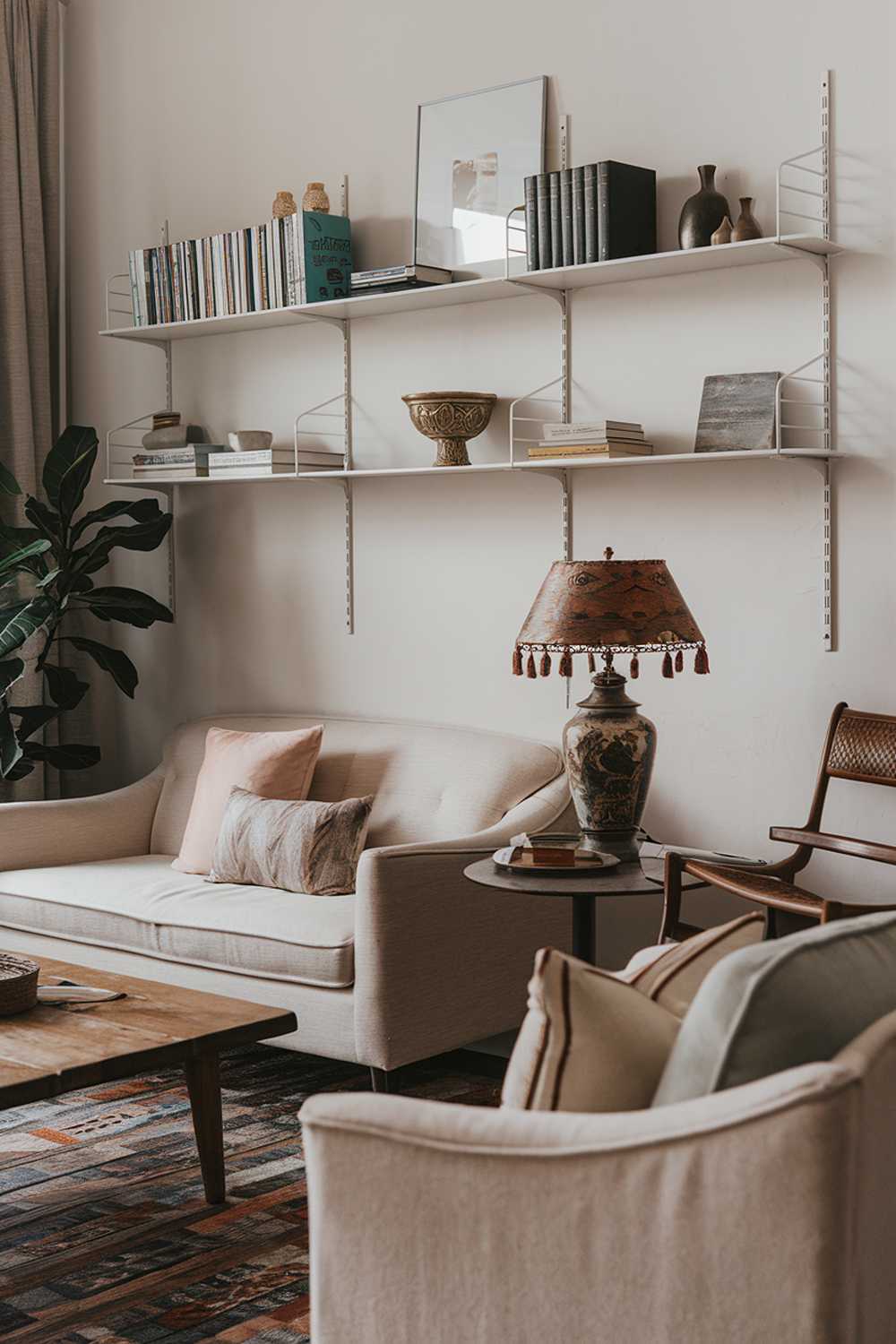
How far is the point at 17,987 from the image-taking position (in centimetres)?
281

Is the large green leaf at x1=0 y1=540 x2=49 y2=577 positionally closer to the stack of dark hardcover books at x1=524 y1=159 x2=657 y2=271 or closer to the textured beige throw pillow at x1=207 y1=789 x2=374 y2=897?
the textured beige throw pillow at x1=207 y1=789 x2=374 y2=897

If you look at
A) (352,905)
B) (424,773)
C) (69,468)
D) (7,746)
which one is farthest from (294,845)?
(69,468)

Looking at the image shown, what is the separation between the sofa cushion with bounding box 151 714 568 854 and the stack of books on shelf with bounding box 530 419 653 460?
2.52 feet

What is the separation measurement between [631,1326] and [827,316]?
8.47ft

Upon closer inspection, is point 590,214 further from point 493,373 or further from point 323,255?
point 323,255

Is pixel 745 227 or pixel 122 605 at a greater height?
pixel 745 227

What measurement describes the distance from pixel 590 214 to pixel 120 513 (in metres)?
1.81

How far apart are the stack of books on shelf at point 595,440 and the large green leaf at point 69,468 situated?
1.61 metres

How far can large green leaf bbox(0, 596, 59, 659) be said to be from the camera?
172 inches

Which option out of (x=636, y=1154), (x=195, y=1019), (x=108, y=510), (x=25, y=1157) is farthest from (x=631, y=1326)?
(x=108, y=510)

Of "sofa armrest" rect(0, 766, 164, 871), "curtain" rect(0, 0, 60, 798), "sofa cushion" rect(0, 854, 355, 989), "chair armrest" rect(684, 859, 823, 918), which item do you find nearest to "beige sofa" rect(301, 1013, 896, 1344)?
"chair armrest" rect(684, 859, 823, 918)

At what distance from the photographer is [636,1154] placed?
56.7 inches

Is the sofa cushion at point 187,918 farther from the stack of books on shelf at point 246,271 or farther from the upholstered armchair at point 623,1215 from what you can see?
the upholstered armchair at point 623,1215

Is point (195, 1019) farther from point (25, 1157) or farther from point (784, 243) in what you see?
point (784, 243)
